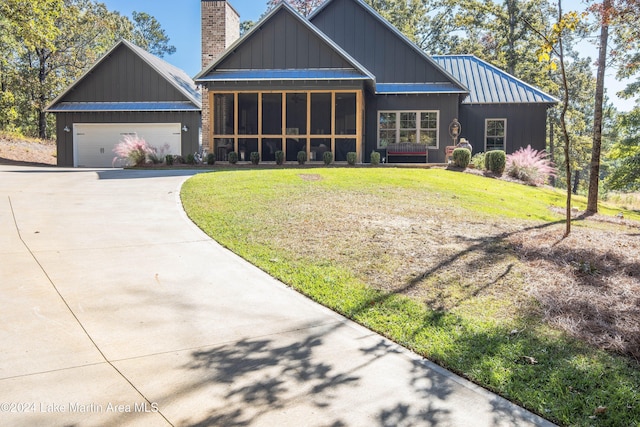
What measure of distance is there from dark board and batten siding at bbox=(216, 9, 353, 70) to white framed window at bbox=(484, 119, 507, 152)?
7.18m

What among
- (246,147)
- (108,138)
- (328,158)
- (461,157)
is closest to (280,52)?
(246,147)

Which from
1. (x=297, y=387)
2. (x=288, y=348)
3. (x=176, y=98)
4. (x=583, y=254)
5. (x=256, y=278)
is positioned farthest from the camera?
(x=176, y=98)

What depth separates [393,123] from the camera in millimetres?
20125

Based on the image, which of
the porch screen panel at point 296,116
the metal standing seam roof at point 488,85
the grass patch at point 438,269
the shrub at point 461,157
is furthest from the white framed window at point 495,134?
the grass patch at point 438,269

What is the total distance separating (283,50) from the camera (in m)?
18.4

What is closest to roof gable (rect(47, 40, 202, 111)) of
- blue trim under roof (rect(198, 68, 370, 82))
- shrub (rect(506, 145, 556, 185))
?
blue trim under roof (rect(198, 68, 370, 82))

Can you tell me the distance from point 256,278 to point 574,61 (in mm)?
50856

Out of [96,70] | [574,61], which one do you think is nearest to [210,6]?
[96,70]

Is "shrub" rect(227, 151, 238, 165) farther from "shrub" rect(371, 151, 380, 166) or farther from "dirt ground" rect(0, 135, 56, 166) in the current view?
"dirt ground" rect(0, 135, 56, 166)

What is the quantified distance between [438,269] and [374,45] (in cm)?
1654

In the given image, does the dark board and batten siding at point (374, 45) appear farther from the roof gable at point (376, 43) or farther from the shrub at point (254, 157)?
the shrub at point (254, 157)

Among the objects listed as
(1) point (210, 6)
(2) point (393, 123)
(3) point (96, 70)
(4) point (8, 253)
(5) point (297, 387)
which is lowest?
(5) point (297, 387)

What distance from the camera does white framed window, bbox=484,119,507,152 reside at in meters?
21.4

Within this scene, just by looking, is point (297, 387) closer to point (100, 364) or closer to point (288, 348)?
point (288, 348)
